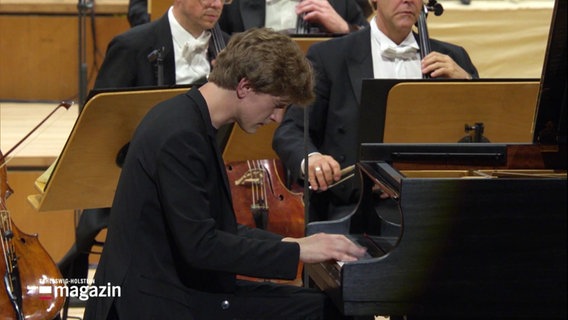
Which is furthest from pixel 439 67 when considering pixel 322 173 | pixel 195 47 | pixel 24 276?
pixel 24 276

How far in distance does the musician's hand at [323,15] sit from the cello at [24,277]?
1275 mm

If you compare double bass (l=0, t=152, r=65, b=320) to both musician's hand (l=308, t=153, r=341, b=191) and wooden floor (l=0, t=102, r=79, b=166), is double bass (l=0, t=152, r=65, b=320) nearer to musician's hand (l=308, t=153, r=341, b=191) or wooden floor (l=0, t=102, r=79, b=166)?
musician's hand (l=308, t=153, r=341, b=191)

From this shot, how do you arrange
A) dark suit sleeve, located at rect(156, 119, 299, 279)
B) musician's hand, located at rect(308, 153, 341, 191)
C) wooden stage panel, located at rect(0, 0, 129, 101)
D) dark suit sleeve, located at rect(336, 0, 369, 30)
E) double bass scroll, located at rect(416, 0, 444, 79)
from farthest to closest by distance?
1. wooden stage panel, located at rect(0, 0, 129, 101)
2. dark suit sleeve, located at rect(336, 0, 369, 30)
3. double bass scroll, located at rect(416, 0, 444, 79)
4. musician's hand, located at rect(308, 153, 341, 191)
5. dark suit sleeve, located at rect(156, 119, 299, 279)

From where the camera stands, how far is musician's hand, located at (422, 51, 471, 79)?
3.45 m

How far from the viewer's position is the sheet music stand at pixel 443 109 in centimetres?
301

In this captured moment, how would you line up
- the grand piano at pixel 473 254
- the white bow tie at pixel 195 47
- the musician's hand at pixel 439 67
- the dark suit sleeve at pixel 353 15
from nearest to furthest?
the grand piano at pixel 473 254, the musician's hand at pixel 439 67, the white bow tie at pixel 195 47, the dark suit sleeve at pixel 353 15

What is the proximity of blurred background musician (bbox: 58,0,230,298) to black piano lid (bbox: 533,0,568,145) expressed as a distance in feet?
5.33

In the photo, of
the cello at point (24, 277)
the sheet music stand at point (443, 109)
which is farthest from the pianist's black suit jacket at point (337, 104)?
the cello at point (24, 277)

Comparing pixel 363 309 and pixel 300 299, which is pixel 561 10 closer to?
pixel 363 309

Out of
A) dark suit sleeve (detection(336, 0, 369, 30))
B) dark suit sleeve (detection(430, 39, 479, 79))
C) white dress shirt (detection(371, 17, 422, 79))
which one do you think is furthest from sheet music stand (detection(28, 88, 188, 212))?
dark suit sleeve (detection(336, 0, 369, 30))

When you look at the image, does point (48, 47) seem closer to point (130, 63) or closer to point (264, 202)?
point (130, 63)

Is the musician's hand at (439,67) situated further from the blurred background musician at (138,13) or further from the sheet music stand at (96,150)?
the blurred background musician at (138,13)

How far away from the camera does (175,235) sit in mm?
2420

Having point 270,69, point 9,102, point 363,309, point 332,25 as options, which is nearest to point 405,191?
point 363,309
